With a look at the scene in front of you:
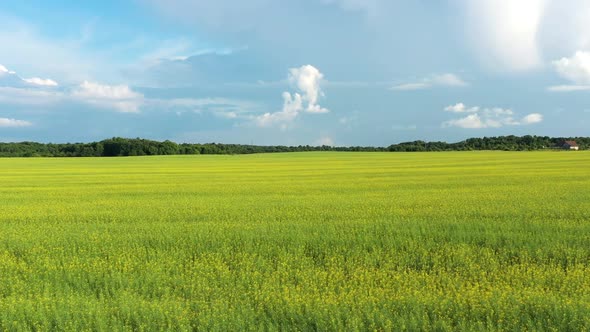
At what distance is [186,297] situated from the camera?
7484mm

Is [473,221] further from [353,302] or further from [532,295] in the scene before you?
[353,302]

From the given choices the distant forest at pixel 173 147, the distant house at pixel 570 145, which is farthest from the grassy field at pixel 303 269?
the distant house at pixel 570 145

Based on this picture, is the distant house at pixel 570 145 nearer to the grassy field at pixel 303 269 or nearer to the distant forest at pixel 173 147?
the distant forest at pixel 173 147

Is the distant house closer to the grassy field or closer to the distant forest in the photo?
the distant forest

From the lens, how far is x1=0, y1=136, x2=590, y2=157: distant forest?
370 ft

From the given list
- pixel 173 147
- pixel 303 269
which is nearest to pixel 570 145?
pixel 173 147

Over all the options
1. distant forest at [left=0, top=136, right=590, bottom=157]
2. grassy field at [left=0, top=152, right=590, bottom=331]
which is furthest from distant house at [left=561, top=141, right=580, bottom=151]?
grassy field at [left=0, top=152, right=590, bottom=331]

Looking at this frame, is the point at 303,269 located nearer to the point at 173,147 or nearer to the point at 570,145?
the point at 173,147

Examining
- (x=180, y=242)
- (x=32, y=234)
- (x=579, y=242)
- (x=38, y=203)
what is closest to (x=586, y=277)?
(x=579, y=242)

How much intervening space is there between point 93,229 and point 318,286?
813cm

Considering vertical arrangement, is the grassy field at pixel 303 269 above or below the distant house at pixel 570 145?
below

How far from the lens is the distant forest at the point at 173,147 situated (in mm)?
112875

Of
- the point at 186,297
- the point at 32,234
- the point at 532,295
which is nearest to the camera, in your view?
the point at 532,295

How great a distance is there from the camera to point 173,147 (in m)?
120
